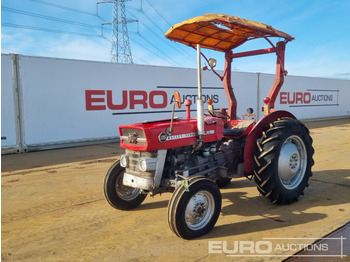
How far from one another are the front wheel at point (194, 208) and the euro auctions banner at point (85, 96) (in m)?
6.84

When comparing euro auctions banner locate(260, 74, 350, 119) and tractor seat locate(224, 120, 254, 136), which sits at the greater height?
euro auctions banner locate(260, 74, 350, 119)

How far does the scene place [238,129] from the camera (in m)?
4.15

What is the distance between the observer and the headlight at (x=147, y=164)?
3.13 m

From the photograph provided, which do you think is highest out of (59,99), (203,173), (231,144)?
(59,99)

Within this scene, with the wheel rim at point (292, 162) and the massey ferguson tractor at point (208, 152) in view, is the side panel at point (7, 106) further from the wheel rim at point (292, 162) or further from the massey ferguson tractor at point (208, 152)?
the wheel rim at point (292, 162)

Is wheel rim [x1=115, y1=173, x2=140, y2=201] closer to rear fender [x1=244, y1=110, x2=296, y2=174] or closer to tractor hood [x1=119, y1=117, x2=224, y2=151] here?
tractor hood [x1=119, y1=117, x2=224, y2=151]

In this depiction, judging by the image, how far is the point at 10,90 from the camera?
8.03m

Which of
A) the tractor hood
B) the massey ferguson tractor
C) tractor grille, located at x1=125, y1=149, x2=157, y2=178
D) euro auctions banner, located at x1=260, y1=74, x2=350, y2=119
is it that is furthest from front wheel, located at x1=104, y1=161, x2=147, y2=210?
euro auctions banner, located at x1=260, y1=74, x2=350, y2=119

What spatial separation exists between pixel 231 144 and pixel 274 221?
1.13 m

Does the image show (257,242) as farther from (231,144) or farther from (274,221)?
(231,144)

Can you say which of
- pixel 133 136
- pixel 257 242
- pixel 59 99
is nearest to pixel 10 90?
pixel 59 99

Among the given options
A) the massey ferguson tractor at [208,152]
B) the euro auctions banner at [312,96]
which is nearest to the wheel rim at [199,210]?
the massey ferguson tractor at [208,152]

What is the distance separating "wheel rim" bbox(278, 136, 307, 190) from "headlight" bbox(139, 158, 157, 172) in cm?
171

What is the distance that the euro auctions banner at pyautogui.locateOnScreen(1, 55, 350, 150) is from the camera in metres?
Result: 8.23
